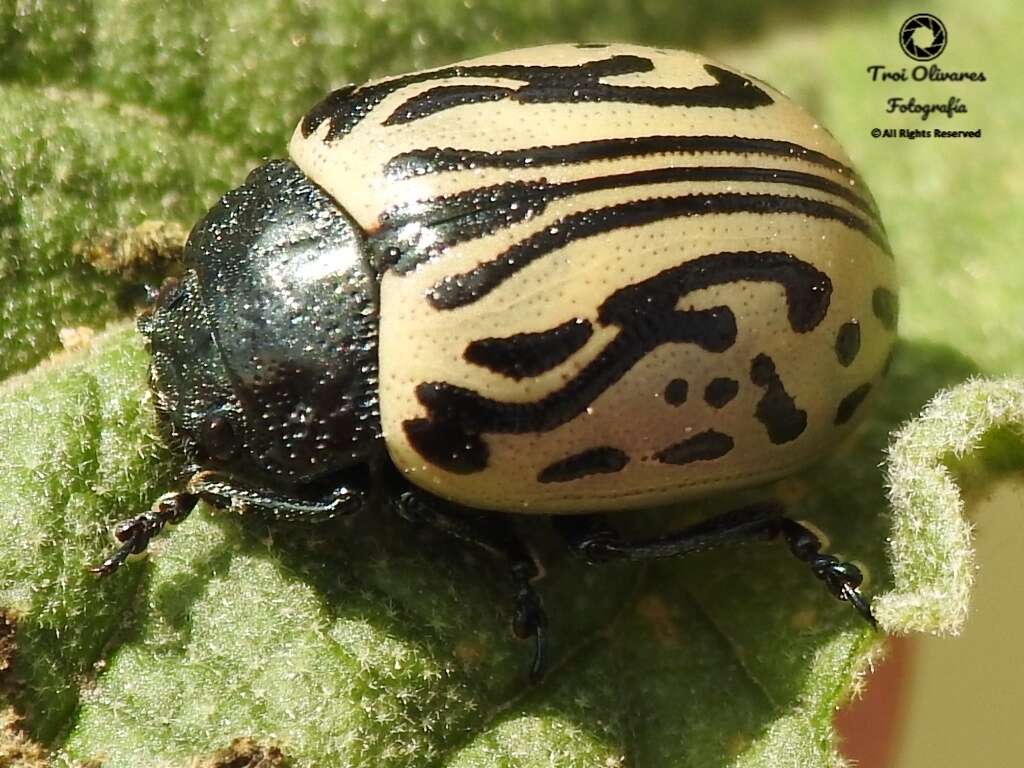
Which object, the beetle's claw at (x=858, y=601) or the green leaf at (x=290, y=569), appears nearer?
the green leaf at (x=290, y=569)

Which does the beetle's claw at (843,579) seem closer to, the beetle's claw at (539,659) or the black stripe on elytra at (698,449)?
the black stripe on elytra at (698,449)

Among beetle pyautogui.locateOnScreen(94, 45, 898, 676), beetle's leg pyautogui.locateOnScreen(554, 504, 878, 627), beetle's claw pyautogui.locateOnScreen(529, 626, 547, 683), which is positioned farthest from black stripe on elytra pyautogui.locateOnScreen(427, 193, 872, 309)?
beetle's claw pyautogui.locateOnScreen(529, 626, 547, 683)

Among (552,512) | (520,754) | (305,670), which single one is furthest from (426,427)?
(520,754)

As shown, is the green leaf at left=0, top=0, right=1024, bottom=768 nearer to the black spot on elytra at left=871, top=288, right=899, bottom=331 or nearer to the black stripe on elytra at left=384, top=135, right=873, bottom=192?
the black spot on elytra at left=871, top=288, right=899, bottom=331

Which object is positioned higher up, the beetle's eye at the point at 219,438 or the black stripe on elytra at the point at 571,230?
the black stripe on elytra at the point at 571,230

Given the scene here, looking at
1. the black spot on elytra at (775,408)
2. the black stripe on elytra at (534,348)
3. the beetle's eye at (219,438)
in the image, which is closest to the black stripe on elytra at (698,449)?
the black spot on elytra at (775,408)

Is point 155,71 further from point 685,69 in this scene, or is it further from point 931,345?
point 931,345
